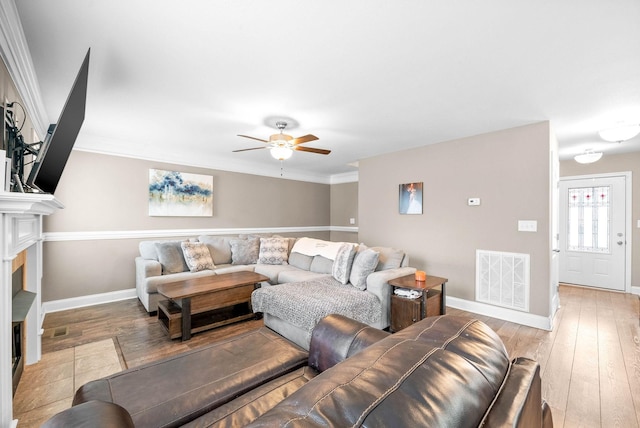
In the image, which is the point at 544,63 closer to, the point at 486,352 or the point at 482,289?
the point at 486,352

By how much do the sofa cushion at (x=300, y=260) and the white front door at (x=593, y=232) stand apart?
15.7 ft

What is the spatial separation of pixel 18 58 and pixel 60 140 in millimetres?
664

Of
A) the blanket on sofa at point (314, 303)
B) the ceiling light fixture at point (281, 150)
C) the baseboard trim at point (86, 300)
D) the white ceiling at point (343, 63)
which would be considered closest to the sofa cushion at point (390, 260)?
the blanket on sofa at point (314, 303)

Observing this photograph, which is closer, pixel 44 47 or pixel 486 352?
pixel 486 352

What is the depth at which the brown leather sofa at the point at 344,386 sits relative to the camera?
20.4 inches

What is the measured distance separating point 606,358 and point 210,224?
530 cm

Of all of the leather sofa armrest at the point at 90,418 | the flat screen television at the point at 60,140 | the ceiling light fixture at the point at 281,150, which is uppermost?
the ceiling light fixture at the point at 281,150

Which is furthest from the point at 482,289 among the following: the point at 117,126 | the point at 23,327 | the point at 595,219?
the point at 117,126

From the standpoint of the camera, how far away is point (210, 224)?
5.07 meters

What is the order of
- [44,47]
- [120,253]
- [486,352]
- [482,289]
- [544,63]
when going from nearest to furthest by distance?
[486,352]
[44,47]
[544,63]
[482,289]
[120,253]

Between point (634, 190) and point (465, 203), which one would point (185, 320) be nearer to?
point (465, 203)

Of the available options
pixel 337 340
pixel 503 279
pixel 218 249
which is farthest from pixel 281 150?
pixel 503 279

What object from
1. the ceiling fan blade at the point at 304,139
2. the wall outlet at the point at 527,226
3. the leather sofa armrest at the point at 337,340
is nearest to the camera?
the leather sofa armrest at the point at 337,340

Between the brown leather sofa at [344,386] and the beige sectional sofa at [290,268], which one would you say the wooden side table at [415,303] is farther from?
the brown leather sofa at [344,386]
